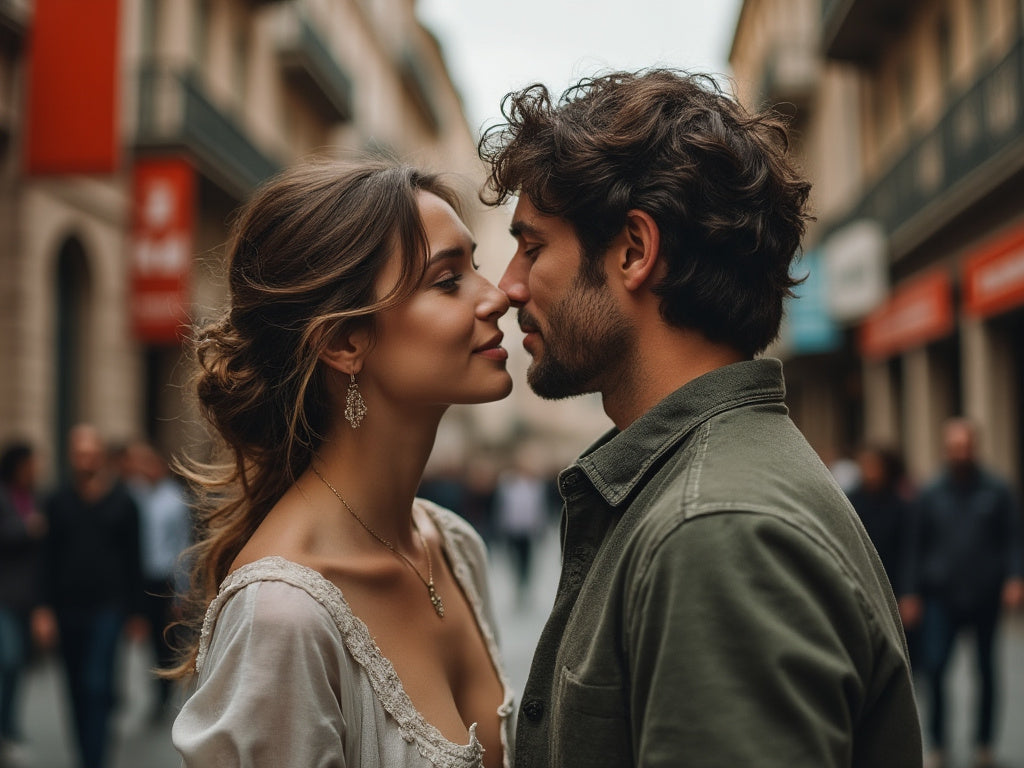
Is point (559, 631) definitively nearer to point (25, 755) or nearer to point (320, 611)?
point (320, 611)

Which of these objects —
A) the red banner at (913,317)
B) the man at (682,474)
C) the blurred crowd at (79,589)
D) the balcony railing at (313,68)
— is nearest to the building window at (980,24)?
the red banner at (913,317)

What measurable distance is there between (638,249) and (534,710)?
86 centimetres

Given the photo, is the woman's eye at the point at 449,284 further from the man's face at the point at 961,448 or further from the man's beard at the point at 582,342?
the man's face at the point at 961,448

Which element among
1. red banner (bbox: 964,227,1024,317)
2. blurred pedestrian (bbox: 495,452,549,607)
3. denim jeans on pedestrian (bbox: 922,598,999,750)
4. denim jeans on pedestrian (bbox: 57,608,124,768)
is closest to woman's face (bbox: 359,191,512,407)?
denim jeans on pedestrian (bbox: 57,608,124,768)

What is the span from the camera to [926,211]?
16.0m

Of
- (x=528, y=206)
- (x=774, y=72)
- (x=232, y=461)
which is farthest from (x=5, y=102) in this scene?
(x=774, y=72)

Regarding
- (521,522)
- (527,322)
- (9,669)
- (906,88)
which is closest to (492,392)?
(527,322)

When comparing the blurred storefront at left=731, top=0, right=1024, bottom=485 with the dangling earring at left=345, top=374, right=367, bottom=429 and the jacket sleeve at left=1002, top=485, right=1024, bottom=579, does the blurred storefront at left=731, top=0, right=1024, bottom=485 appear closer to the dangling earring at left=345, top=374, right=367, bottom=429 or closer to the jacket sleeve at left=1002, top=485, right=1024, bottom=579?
the jacket sleeve at left=1002, top=485, right=1024, bottom=579

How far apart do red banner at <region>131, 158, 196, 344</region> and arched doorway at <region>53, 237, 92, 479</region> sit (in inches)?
24.7

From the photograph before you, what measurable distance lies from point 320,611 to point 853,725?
1042 mm

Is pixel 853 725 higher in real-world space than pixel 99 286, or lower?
lower

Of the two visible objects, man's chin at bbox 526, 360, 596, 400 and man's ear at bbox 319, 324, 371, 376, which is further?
man's ear at bbox 319, 324, 371, 376

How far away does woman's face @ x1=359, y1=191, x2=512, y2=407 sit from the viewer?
2641mm

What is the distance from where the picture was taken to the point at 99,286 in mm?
14625
